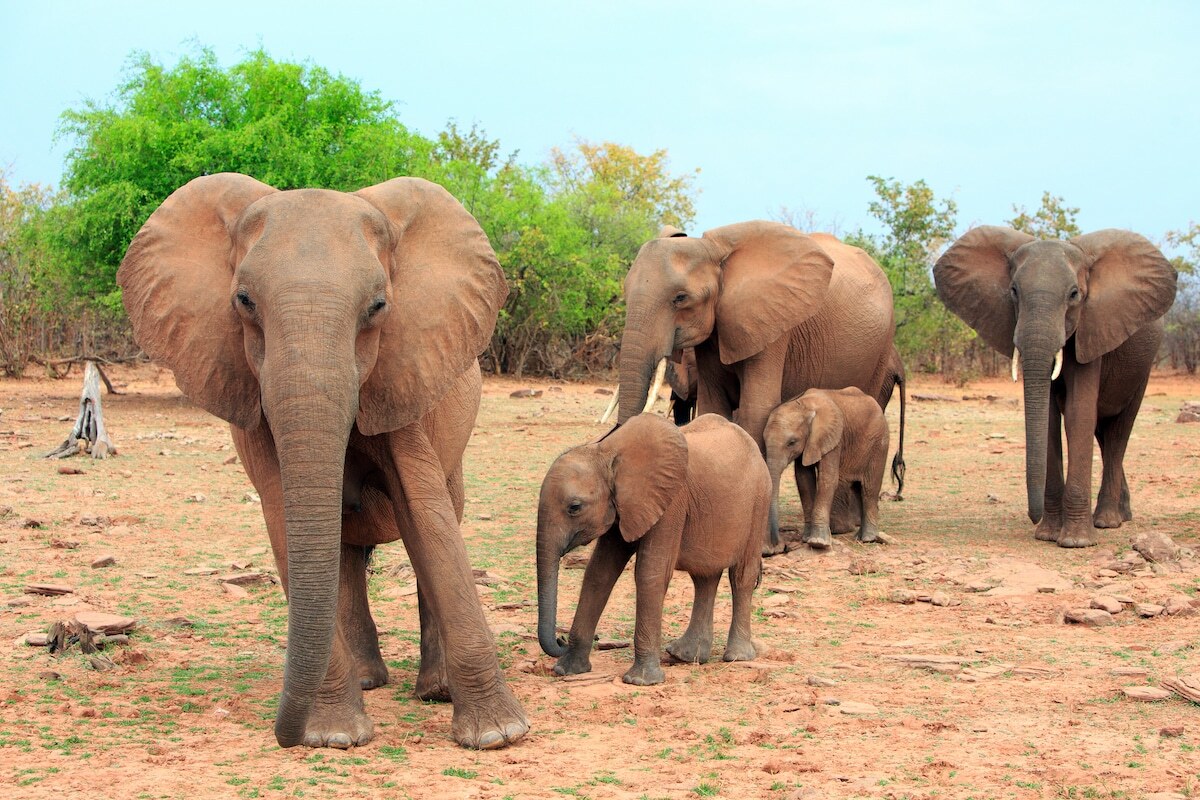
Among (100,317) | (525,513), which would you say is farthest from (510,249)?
(525,513)

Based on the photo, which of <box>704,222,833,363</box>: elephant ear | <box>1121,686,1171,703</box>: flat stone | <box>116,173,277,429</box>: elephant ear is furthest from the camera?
<box>704,222,833,363</box>: elephant ear

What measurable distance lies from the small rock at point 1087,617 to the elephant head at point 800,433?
2568 mm

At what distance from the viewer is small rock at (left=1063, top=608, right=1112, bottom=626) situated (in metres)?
7.73

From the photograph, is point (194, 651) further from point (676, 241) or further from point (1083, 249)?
point (1083, 249)

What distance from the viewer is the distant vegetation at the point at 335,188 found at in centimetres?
2175

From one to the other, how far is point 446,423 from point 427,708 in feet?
4.06

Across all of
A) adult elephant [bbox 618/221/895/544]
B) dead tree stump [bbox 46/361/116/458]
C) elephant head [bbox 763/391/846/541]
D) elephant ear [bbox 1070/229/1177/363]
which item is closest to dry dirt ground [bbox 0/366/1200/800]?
elephant head [bbox 763/391/846/541]

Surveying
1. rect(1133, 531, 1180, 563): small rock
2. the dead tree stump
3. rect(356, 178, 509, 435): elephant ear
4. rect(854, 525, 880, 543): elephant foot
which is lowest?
rect(854, 525, 880, 543): elephant foot

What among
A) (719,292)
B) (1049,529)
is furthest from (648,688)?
(1049,529)

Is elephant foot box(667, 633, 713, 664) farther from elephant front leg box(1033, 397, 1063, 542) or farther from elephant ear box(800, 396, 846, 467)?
elephant front leg box(1033, 397, 1063, 542)

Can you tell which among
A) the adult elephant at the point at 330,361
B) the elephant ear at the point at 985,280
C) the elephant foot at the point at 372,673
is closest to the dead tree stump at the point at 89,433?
the elephant ear at the point at 985,280

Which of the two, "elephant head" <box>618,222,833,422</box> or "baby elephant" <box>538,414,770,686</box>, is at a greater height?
"elephant head" <box>618,222,833,422</box>

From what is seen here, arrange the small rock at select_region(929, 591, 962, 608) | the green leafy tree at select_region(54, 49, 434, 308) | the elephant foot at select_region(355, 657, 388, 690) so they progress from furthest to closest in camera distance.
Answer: the green leafy tree at select_region(54, 49, 434, 308), the small rock at select_region(929, 591, 962, 608), the elephant foot at select_region(355, 657, 388, 690)

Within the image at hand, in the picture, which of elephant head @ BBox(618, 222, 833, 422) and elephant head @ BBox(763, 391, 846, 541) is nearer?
elephant head @ BBox(618, 222, 833, 422)
